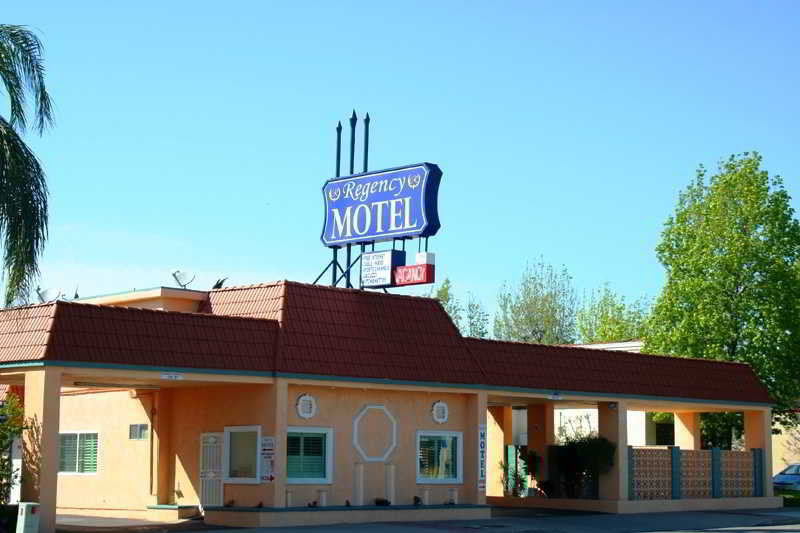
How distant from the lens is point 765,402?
41.2 meters

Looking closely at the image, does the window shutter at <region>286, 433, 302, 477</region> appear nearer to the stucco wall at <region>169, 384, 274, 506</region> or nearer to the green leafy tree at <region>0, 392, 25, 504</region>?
the stucco wall at <region>169, 384, 274, 506</region>

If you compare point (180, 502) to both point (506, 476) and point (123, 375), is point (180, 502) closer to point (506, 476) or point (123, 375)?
point (123, 375)

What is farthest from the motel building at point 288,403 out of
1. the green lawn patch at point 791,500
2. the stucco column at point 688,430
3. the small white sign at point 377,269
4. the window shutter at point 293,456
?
the green lawn patch at point 791,500

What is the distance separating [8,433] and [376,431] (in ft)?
31.4

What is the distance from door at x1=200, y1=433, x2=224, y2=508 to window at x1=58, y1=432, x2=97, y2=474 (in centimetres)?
480

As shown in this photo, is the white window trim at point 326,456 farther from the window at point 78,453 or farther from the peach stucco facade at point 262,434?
the window at point 78,453

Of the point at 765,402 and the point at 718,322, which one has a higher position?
the point at 718,322

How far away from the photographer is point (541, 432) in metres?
38.5

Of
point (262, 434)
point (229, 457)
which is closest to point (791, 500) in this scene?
point (229, 457)

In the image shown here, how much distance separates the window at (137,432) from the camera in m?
32.4

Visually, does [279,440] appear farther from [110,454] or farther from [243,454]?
[110,454]

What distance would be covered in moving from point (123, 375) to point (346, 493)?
6.88 m

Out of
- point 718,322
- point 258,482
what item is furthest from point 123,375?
point 718,322

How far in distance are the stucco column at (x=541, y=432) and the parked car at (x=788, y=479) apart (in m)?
15.6
